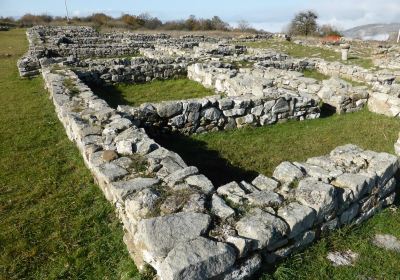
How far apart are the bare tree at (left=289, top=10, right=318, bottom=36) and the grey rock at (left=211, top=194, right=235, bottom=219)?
4734 cm

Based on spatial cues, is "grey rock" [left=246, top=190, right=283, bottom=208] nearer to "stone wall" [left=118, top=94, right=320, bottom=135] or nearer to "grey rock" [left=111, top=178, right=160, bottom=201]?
"grey rock" [left=111, top=178, right=160, bottom=201]

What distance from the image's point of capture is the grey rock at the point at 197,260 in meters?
3.29

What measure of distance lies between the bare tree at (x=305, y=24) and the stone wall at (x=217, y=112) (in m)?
41.4

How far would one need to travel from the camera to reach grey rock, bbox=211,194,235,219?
4078 mm

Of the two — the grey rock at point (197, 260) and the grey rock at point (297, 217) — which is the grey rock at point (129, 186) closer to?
the grey rock at point (197, 260)

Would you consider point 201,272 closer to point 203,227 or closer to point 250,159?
point 203,227

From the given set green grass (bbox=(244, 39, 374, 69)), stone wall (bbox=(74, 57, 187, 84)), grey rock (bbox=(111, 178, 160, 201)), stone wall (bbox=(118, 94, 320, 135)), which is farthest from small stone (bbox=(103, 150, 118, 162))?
green grass (bbox=(244, 39, 374, 69))

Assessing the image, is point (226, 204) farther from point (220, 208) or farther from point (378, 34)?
point (378, 34)

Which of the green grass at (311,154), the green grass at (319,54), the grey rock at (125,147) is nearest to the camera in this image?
the green grass at (311,154)

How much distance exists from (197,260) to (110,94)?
1078 cm

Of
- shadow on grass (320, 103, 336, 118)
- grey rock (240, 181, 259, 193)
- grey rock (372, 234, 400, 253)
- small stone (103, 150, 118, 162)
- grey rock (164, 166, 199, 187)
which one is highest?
grey rock (164, 166, 199, 187)

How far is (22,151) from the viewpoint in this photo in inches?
304

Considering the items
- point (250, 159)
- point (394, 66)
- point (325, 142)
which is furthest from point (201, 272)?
point (394, 66)

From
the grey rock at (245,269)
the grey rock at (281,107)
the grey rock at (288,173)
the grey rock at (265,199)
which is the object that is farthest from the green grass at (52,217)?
the grey rock at (281,107)
